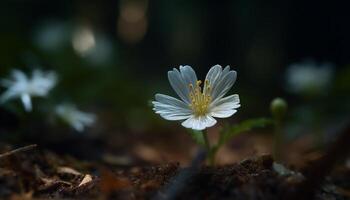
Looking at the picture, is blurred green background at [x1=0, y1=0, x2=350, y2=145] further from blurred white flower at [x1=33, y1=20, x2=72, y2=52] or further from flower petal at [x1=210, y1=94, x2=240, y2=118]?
flower petal at [x1=210, y1=94, x2=240, y2=118]

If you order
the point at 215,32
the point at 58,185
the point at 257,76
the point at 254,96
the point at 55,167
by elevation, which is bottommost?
the point at 58,185

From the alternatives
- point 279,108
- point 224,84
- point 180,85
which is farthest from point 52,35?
point 224,84

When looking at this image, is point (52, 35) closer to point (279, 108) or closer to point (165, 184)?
point (279, 108)

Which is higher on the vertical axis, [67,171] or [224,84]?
[224,84]

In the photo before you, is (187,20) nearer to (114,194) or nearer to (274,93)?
(274,93)

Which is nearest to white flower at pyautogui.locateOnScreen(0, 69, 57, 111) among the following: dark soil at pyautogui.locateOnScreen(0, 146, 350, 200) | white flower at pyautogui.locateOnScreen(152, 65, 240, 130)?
dark soil at pyautogui.locateOnScreen(0, 146, 350, 200)

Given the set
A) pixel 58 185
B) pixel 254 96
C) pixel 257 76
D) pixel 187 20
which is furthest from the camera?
pixel 187 20

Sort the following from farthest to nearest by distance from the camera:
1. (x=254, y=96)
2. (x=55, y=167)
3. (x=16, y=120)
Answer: (x=254, y=96)
(x=16, y=120)
(x=55, y=167)

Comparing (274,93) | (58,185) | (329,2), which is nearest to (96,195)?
(58,185)
